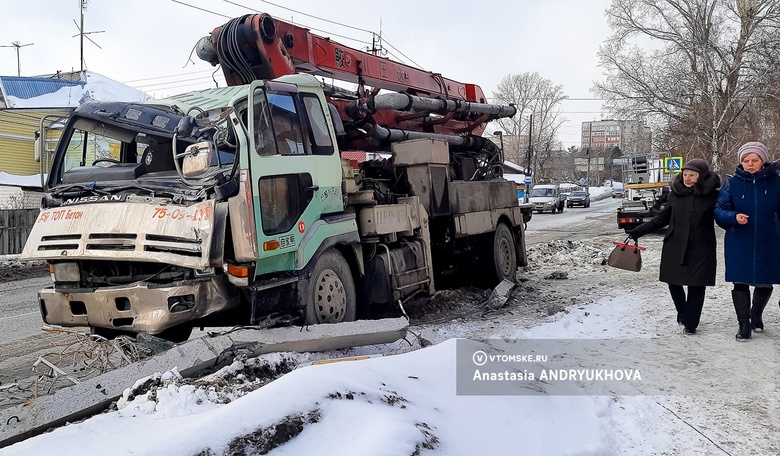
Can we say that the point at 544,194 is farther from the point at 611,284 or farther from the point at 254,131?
the point at 254,131

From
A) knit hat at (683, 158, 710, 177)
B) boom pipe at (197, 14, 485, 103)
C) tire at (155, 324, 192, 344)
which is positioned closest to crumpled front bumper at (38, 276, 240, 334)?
tire at (155, 324, 192, 344)

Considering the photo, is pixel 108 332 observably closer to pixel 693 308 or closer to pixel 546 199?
pixel 693 308

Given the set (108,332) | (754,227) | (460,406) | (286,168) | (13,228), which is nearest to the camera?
(460,406)

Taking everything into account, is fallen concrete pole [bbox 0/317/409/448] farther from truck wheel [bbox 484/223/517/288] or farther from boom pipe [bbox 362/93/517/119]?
truck wheel [bbox 484/223/517/288]

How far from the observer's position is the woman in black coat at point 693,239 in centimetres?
599

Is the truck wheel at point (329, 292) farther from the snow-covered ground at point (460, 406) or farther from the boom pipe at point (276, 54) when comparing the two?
the boom pipe at point (276, 54)

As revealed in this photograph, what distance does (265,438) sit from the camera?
2.91m

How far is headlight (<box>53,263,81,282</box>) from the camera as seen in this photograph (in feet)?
16.9

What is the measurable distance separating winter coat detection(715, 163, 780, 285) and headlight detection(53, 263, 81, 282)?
5875mm

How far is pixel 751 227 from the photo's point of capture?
573 centimetres

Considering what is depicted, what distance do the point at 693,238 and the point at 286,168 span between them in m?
4.07

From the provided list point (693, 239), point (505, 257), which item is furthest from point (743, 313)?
point (505, 257)

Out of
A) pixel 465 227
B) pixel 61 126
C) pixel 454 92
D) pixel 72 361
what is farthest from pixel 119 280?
pixel 454 92

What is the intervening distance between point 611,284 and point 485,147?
325 centimetres
